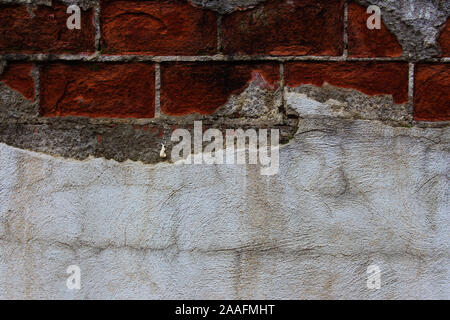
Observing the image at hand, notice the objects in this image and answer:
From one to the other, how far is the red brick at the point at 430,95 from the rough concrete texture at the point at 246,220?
49 millimetres

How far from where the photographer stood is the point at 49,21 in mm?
1175

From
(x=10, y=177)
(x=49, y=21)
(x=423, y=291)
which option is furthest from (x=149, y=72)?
(x=423, y=291)

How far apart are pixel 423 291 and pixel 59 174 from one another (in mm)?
1030

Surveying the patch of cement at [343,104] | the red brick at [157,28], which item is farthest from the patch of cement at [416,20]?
the red brick at [157,28]

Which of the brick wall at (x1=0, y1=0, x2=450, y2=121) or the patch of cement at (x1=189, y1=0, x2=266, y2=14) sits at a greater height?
the patch of cement at (x1=189, y1=0, x2=266, y2=14)

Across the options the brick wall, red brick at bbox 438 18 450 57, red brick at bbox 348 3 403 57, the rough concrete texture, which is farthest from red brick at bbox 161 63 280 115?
red brick at bbox 438 18 450 57

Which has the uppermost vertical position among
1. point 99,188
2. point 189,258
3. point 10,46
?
point 10,46

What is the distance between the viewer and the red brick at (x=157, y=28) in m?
1.18

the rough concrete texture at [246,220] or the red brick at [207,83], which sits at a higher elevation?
the red brick at [207,83]

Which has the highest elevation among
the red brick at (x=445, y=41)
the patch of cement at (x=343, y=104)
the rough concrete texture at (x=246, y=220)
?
the red brick at (x=445, y=41)

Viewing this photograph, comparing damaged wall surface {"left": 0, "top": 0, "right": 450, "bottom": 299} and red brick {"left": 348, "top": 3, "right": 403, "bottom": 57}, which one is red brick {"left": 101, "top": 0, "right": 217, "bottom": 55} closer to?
damaged wall surface {"left": 0, "top": 0, "right": 450, "bottom": 299}

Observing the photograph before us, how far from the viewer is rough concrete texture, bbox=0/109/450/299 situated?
119cm

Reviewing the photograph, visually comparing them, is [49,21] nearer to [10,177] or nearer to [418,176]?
[10,177]

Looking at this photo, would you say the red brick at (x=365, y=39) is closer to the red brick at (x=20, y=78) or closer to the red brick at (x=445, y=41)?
the red brick at (x=445, y=41)
